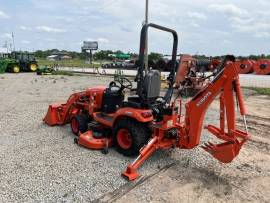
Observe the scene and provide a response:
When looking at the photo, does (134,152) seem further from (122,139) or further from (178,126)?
(178,126)

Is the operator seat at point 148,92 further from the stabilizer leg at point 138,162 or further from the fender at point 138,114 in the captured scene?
the stabilizer leg at point 138,162

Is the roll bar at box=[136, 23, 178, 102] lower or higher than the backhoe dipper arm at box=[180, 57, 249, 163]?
higher

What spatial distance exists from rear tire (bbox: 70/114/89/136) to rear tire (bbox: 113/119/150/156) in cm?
116

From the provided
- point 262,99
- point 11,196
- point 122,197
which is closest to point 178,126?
point 122,197

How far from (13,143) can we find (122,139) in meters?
2.35

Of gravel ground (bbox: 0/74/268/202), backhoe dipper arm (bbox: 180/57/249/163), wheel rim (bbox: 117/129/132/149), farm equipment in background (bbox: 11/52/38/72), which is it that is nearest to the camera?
gravel ground (bbox: 0/74/268/202)

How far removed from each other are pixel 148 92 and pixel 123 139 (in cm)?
107

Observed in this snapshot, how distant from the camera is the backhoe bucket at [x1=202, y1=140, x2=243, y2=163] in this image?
4723 mm

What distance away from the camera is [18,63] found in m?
29.5

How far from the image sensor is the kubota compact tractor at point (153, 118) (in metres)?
4.75

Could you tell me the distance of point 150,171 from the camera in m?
5.27

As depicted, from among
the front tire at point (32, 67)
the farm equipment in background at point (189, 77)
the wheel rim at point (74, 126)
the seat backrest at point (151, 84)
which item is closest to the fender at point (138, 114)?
the seat backrest at point (151, 84)

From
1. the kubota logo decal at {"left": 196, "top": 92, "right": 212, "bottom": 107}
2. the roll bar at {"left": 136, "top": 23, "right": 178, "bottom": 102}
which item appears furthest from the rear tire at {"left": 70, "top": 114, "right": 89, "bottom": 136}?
the kubota logo decal at {"left": 196, "top": 92, "right": 212, "bottom": 107}

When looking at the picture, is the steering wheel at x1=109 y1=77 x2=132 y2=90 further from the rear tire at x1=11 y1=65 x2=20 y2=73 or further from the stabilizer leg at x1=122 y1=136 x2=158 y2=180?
the rear tire at x1=11 y1=65 x2=20 y2=73
